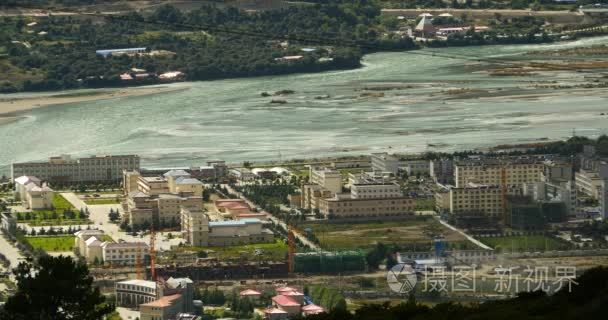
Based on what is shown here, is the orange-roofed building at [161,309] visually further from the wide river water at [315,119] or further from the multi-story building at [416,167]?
the wide river water at [315,119]

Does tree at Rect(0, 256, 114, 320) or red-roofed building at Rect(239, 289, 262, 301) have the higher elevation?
tree at Rect(0, 256, 114, 320)

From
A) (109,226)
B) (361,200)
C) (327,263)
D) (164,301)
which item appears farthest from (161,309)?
(361,200)

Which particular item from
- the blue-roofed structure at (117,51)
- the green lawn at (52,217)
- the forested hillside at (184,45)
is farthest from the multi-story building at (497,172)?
the blue-roofed structure at (117,51)

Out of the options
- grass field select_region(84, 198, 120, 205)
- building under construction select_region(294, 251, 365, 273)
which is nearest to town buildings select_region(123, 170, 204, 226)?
grass field select_region(84, 198, 120, 205)

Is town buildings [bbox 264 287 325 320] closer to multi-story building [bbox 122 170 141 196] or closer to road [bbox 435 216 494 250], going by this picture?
road [bbox 435 216 494 250]

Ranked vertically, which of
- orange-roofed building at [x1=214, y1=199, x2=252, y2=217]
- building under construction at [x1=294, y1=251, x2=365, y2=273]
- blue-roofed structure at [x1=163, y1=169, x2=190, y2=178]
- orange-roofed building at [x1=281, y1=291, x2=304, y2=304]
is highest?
orange-roofed building at [x1=281, y1=291, x2=304, y2=304]

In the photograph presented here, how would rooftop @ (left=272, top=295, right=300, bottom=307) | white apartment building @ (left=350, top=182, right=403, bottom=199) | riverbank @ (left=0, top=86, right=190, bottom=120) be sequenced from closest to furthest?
1. rooftop @ (left=272, top=295, right=300, bottom=307)
2. white apartment building @ (left=350, top=182, right=403, bottom=199)
3. riverbank @ (left=0, top=86, right=190, bottom=120)

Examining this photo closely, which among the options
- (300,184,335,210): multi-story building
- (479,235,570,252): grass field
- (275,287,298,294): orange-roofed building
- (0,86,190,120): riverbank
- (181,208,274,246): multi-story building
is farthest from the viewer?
(0,86,190,120): riverbank
